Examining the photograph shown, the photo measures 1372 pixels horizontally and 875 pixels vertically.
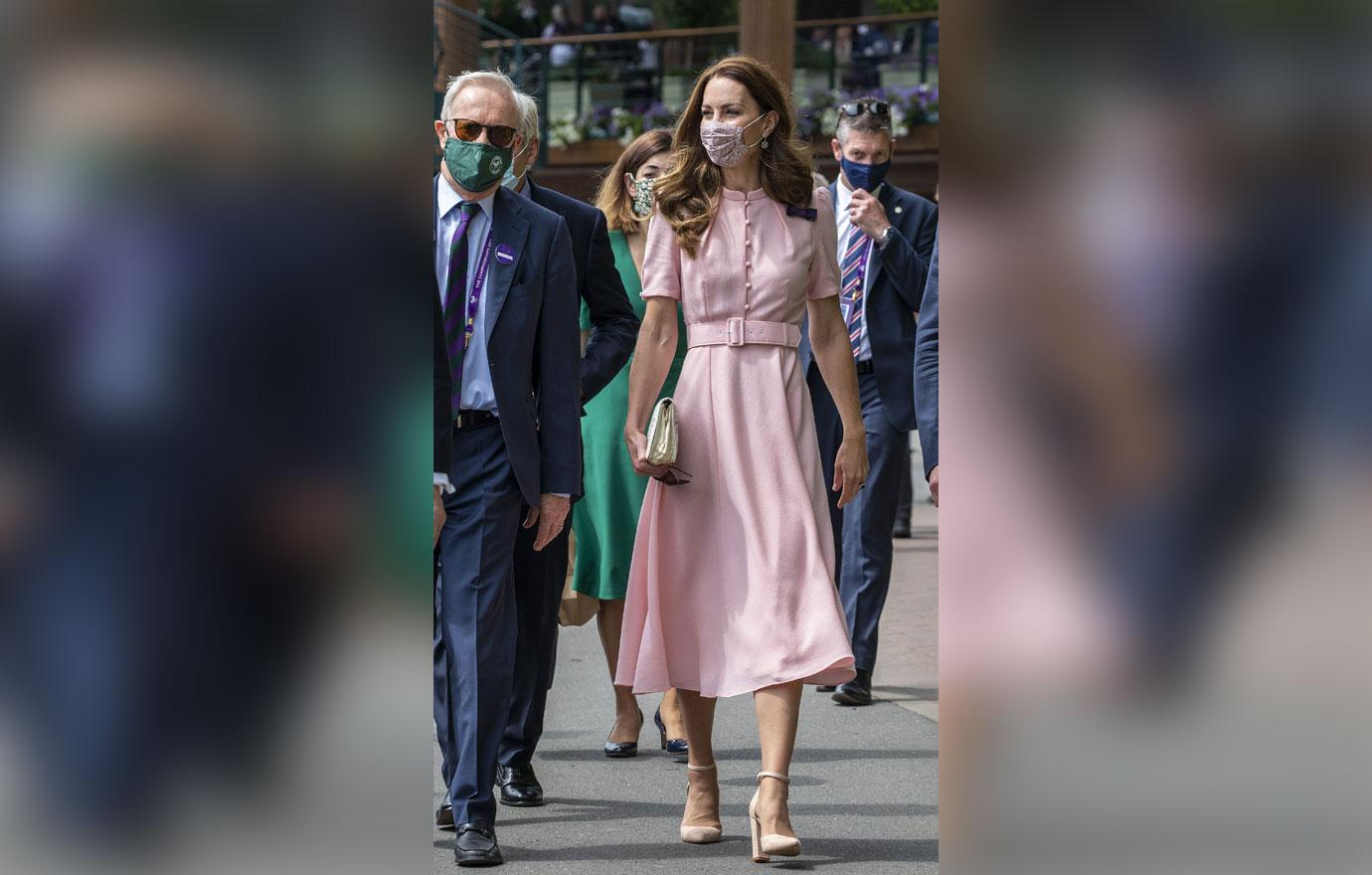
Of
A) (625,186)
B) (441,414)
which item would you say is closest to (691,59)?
(625,186)

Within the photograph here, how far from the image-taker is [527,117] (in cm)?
551

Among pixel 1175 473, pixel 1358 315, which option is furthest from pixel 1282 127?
pixel 1175 473

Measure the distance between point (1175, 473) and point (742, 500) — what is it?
10.5ft

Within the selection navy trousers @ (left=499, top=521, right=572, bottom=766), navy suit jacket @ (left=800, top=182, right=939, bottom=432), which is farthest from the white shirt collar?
→ navy suit jacket @ (left=800, top=182, right=939, bottom=432)

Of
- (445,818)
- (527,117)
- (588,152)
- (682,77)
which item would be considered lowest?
(445,818)

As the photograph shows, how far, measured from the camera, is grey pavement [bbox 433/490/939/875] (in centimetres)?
489

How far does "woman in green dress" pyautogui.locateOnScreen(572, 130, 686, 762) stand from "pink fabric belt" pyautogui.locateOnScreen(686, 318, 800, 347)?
1.45 metres

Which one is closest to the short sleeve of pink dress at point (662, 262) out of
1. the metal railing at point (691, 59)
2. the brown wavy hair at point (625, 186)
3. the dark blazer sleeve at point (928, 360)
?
the dark blazer sleeve at point (928, 360)

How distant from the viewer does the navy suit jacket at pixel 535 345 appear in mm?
4879

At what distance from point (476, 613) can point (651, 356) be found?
0.97m

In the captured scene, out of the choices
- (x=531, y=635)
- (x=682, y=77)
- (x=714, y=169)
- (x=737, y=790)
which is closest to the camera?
(x=714, y=169)

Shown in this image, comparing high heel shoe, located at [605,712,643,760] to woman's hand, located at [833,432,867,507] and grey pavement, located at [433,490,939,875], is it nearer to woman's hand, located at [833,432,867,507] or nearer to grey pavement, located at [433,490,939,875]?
grey pavement, located at [433,490,939,875]

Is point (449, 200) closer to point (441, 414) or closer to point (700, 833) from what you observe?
point (441, 414)

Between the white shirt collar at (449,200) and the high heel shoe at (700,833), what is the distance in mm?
1611
